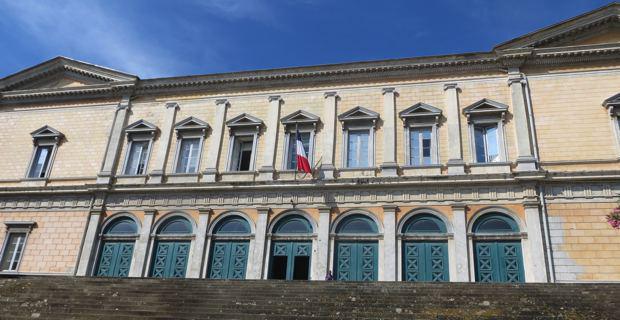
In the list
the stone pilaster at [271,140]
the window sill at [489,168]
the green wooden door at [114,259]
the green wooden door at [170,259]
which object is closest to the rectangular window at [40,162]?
the green wooden door at [114,259]

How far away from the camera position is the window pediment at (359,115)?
18391 millimetres

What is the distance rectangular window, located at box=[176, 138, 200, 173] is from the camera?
19.5 m

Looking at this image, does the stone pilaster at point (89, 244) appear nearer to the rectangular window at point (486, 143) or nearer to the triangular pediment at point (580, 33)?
the rectangular window at point (486, 143)

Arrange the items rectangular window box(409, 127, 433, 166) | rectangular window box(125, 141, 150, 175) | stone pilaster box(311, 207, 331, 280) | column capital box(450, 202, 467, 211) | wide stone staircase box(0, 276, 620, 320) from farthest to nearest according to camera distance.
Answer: rectangular window box(125, 141, 150, 175)
rectangular window box(409, 127, 433, 166)
stone pilaster box(311, 207, 331, 280)
column capital box(450, 202, 467, 211)
wide stone staircase box(0, 276, 620, 320)

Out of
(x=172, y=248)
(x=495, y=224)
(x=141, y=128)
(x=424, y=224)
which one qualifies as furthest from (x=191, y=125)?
(x=495, y=224)

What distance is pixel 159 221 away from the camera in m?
18.4

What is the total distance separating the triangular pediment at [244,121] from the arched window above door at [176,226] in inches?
160

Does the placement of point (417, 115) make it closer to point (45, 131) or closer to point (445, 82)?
point (445, 82)

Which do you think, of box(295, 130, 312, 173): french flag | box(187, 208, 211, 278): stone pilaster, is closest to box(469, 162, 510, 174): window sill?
box(295, 130, 312, 173): french flag

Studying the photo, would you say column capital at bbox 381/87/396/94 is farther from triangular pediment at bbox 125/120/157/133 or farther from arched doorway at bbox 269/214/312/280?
triangular pediment at bbox 125/120/157/133

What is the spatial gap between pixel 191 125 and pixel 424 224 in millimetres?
9789

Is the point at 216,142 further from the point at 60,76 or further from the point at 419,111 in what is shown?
the point at 60,76

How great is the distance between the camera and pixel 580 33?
58.1ft

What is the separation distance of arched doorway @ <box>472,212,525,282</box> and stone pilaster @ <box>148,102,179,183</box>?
1155 cm
